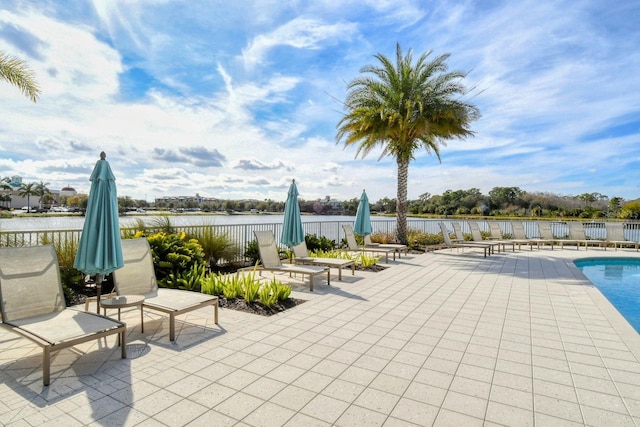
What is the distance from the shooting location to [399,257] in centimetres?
1249

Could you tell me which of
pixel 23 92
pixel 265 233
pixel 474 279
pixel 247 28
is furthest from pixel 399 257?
pixel 23 92

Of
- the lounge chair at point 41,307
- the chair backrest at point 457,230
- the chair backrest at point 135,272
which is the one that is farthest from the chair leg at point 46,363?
the chair backrest at point 457,230

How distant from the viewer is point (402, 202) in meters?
14.9

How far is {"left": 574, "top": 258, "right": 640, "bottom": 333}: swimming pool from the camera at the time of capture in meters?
7.15

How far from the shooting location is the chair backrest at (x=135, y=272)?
4.89m

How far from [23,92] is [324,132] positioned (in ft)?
35.5

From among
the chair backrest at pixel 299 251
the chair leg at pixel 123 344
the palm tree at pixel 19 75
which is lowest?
the chair leg at pixel 123 344

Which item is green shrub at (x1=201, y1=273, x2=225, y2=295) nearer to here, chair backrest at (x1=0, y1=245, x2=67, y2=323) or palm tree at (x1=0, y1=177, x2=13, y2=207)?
chair backrest at (x1=0, y1=245, x2=67, y2=323)

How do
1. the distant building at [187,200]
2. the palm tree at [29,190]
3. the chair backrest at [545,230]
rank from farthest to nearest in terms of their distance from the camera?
the palm tree at [29,190]
the chair backrest at [545,230]
the distant building at [187,200]

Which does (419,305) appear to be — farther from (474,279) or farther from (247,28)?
(247,28)

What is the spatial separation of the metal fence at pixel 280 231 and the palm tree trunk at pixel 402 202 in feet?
4.91

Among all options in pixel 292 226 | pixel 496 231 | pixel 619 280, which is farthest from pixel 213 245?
pixel 496 231

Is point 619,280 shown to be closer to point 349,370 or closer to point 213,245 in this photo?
point 349,370

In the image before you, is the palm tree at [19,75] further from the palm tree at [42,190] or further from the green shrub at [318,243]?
the palm tree at [42,190]
